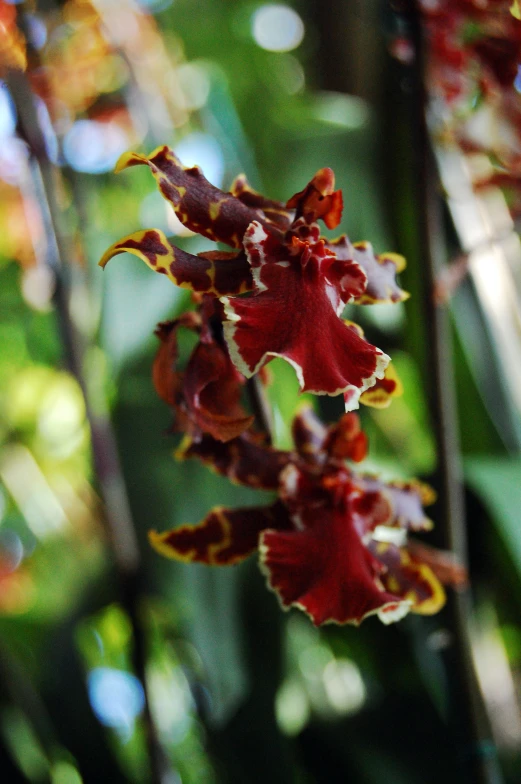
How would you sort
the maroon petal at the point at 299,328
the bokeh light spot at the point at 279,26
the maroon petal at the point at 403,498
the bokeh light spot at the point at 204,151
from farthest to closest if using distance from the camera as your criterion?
the bokeh light spot at the point at 279,26, the bokeh light spot at the point at 204,151, the maroon petal at the point at 403,498, the maroon petal at the point at 299,328

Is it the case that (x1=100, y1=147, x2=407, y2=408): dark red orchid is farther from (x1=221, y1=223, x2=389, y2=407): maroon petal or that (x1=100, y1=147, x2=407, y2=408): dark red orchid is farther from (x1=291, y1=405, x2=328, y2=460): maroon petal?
(x1=291, y1=405, x2=328, y2=460): maroon petal

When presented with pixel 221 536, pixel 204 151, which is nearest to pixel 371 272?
pixel 221 536

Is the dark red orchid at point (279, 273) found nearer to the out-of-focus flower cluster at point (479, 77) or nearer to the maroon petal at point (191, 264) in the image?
the maroon petal at point (191, 264)

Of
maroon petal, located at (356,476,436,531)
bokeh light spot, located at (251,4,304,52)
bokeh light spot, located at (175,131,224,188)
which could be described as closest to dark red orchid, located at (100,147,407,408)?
maroon petal, located at (356,476,436,531)

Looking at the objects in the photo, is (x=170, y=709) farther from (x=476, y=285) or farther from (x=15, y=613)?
(x=476, y=285)

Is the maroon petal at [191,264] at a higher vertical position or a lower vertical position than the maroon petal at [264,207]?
lower

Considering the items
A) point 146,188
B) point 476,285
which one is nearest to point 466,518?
point 476,285

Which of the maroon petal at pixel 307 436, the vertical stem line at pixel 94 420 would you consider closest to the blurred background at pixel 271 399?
the vertical stem line at pixel 94 420
